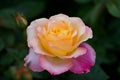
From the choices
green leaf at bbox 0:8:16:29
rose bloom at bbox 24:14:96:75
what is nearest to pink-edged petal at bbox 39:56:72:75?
rose bloom at bbox 24:14:96:75

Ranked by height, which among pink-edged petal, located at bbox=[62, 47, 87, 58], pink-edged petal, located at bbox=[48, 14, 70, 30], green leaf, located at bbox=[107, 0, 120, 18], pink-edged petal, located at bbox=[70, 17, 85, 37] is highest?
pink-edged petal, located at bbox=[48, 14, 70, 30]

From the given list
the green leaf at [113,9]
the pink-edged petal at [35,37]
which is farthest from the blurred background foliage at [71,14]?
the pink-edged petal at [35,37]

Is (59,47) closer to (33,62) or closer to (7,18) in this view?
(33,62)

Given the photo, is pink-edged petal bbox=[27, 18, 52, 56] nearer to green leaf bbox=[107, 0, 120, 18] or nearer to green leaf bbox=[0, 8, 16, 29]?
green leaf bbox=[107, 0, 120, 18]

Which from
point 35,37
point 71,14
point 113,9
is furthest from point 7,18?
point 35,37

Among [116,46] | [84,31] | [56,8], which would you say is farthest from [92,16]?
[84,31]

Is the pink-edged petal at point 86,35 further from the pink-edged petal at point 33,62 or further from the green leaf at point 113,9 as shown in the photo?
the green leaf at point 113,9

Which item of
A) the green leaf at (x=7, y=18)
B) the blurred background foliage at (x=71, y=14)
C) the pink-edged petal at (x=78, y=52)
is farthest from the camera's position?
the green leaf at (x=7, y=18)
